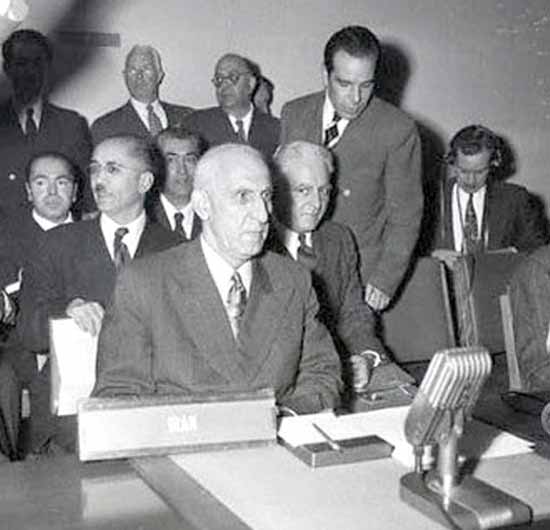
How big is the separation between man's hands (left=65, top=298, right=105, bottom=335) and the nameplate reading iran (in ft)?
2.99

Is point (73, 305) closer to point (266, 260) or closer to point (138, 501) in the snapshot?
point (266, 260)

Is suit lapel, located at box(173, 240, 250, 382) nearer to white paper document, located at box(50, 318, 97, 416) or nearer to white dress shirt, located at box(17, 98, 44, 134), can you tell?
white paper document, located at box(50, 318, 97, 416)

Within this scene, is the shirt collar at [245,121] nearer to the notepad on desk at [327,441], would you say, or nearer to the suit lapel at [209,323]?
the suit lapel at [209,323]

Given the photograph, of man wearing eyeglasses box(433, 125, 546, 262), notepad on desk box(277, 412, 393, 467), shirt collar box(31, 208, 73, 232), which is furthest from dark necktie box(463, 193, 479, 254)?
notepad on desk box(277, 412, 393, 467)

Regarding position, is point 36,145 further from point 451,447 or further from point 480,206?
Answer: point 451,447

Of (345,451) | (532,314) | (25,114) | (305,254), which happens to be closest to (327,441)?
(345,451)

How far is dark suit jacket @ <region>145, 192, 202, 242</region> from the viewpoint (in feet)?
15.6

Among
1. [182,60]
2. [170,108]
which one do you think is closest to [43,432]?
[170,108]

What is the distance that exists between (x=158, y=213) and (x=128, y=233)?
976 mm

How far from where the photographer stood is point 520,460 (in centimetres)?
205

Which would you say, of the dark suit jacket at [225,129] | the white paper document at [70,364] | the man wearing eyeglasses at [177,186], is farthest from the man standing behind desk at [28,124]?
the white paper document at [70,364]

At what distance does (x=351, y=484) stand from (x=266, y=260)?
1057mm

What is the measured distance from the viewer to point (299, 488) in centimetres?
185

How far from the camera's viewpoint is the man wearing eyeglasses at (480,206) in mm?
5441
